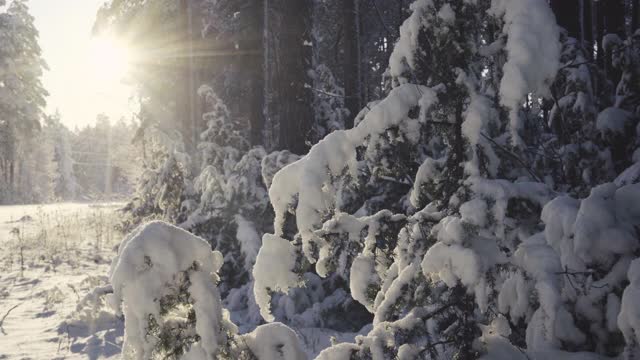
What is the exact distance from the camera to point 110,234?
1762 centimetres

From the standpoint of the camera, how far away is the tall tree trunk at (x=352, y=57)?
9.60 m

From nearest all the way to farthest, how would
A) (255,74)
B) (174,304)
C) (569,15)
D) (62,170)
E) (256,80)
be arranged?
(174,304) < (569,15) < (256,80) < (255,74) < (62,170)

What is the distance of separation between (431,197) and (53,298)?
7.78 metres

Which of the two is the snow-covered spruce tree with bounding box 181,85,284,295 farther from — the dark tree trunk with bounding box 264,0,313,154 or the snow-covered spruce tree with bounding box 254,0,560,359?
the snow-covered spruce tree with bounding box 254,0,560,359

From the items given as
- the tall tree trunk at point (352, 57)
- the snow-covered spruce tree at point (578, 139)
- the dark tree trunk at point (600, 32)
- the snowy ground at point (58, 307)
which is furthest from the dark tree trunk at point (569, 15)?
the tall tree trunk at point (352, 57)

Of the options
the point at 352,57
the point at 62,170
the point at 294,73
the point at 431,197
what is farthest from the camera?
the point at 62,170

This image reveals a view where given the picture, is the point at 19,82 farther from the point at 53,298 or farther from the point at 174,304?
the point at 174,304

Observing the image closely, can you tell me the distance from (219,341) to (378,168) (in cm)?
106

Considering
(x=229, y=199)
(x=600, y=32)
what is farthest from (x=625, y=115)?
(x=229, y=199)

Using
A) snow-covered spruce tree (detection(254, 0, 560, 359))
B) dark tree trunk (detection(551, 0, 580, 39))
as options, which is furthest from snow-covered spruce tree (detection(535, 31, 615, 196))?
dark tree trunk (detection(551, 0, 580, 39))

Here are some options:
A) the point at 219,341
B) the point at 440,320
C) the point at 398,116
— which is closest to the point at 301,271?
the point at 219,341

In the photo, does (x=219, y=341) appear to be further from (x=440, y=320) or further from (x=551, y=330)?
(x=551, y=330)

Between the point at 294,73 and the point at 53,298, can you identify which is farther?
the point at 53,298

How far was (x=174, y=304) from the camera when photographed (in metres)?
2.27
